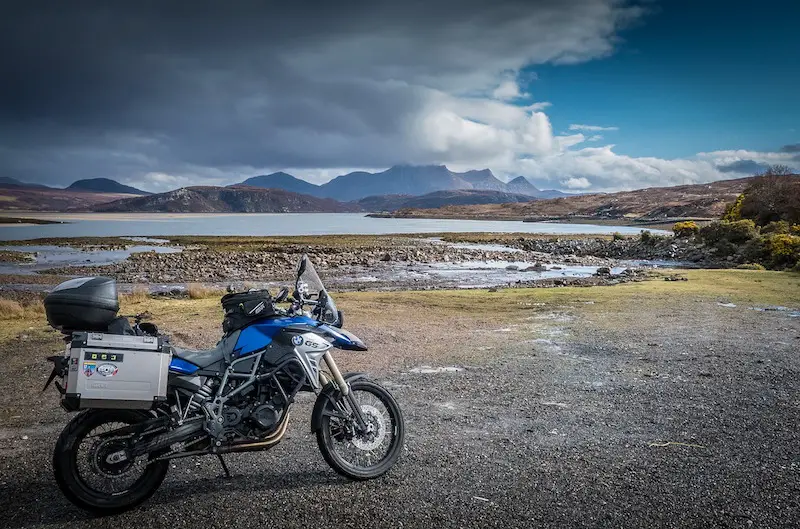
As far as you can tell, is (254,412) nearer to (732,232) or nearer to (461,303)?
(461,303)

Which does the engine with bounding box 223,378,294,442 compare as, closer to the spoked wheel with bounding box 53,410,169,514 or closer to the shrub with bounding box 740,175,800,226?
the spoked wheel with bounding box 53,410,169,514

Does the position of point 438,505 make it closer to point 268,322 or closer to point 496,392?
point 268,322

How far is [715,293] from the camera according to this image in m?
20.2

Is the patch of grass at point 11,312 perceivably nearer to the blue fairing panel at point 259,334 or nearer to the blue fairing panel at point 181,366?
the blue fairing panel at point 181,366

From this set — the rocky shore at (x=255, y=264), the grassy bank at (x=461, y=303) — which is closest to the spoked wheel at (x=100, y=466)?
the grassy bank at (x=461, y=303)

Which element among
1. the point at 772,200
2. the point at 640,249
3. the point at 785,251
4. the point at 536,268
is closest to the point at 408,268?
the point at 536,268

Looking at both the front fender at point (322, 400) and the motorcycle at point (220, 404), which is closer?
the motorcycle at point (220, 404)

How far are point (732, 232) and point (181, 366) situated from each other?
4879 cm

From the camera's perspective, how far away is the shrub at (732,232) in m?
42.5

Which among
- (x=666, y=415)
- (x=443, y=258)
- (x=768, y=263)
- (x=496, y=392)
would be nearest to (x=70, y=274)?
(x=443, y=258)

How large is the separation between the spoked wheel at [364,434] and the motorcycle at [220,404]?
0.01 metres

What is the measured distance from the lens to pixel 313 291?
17.2 ft

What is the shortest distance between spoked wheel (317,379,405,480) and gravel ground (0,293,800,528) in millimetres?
171

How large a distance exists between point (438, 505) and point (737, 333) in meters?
10.9
